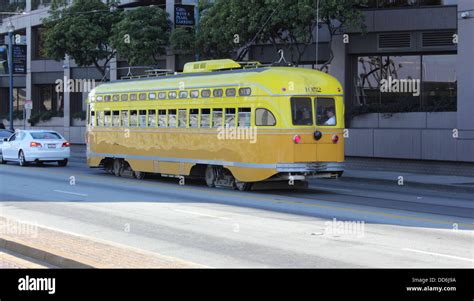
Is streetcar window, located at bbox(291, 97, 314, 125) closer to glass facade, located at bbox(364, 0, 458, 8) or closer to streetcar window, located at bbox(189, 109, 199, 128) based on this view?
streetcar window, located at bbox(189, 109, 199, 128)

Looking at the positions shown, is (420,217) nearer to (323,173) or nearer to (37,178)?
(323,173)

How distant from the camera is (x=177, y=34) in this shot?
35281 millimetres

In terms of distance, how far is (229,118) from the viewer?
21.5 meters

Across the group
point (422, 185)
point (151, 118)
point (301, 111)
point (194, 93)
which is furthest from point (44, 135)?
point (422, 185)

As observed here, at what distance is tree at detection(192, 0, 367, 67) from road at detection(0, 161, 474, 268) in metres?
7.09

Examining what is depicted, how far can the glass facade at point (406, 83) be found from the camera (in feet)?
99.6

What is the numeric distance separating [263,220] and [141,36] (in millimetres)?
23710

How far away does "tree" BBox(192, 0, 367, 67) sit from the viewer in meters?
27.5

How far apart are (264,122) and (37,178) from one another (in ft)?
30.5

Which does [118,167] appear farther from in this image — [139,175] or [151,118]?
[151,118]

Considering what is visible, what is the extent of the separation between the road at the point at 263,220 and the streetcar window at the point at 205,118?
1.92 metres

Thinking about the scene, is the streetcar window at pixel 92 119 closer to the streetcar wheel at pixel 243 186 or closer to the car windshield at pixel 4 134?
the streetcar wheel at pixel 243 186

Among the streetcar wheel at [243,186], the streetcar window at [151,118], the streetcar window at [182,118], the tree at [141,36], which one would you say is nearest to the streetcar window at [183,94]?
the streetcar window at [182,118]

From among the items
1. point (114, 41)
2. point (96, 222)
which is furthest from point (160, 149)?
point (114, 41)
